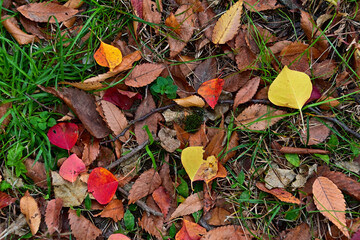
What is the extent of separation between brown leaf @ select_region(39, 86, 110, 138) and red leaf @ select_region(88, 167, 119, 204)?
0.25m

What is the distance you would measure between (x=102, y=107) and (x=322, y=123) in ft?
4.85

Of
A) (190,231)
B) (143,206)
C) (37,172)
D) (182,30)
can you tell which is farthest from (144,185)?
(182,30)

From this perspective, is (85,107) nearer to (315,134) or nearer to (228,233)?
(228,233)

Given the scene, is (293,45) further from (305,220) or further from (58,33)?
(58,33)

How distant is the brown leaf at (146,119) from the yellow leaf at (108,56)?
305 mm

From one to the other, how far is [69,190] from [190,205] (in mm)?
823

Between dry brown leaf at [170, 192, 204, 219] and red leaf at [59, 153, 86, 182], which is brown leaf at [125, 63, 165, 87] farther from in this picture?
dry brown leaf at [170, 192, 204, 219]

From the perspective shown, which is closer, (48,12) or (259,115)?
(259,115)

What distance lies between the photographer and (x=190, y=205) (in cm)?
211

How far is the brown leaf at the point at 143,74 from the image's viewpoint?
84.9 inches

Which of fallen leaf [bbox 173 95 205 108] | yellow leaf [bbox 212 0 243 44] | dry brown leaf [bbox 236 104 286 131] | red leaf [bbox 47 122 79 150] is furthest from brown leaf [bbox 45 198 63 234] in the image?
yellow leaf [bbox 212 0 243 44]

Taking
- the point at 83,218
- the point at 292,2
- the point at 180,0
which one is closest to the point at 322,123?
the point at 292,2

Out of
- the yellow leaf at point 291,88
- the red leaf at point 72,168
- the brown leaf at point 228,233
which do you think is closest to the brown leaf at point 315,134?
the yellow leaf at point 291,88

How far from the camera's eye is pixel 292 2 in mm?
2209
